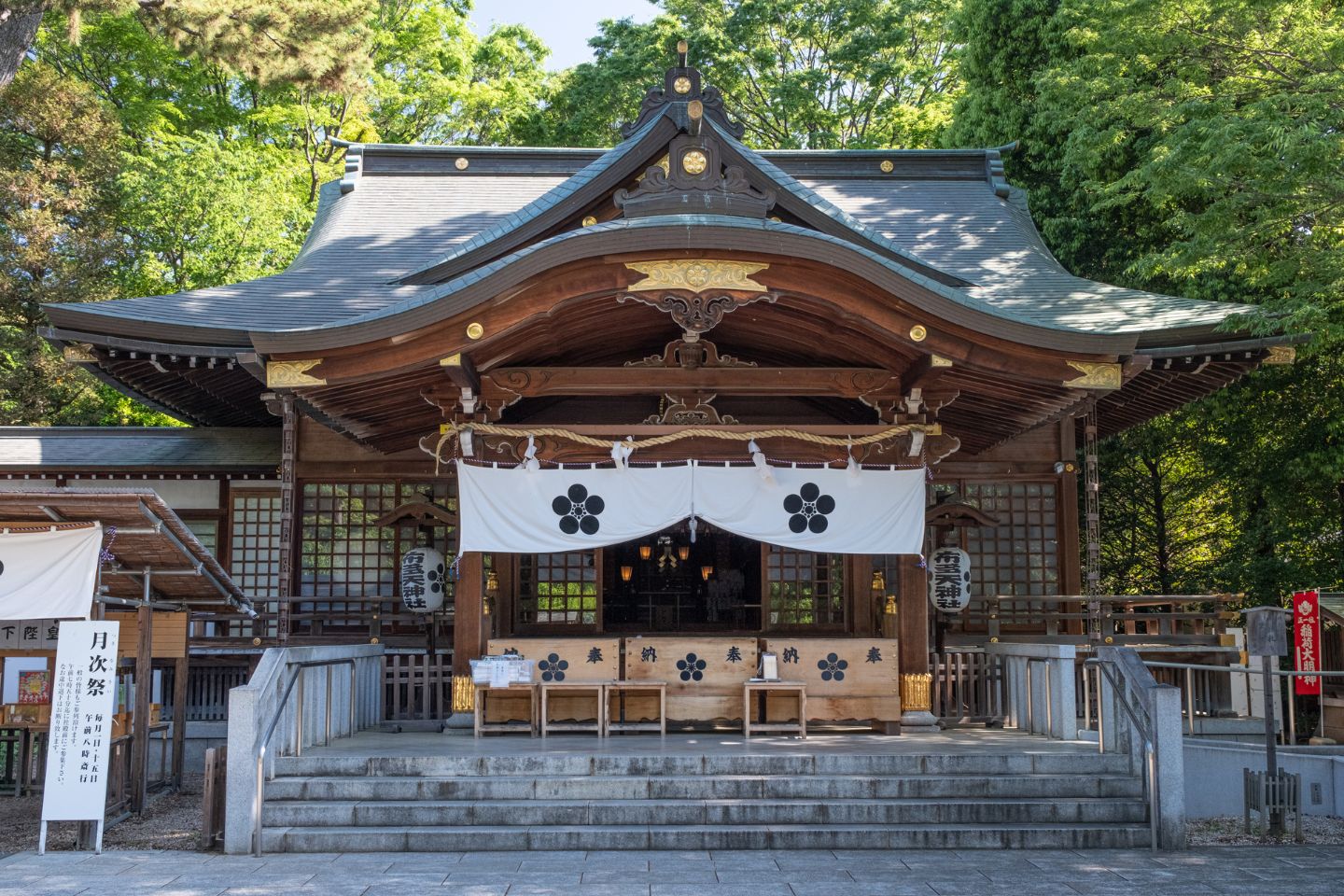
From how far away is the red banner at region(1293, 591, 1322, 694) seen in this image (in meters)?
12.5

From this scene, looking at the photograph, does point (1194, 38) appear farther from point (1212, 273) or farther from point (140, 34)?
point (140, 34)

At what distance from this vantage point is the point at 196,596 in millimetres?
10125

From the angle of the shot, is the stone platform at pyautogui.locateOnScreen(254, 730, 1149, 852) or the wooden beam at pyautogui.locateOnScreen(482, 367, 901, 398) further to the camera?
the wooden beam at pyautogui.locateOnScreen(482, 367, 901, 398)

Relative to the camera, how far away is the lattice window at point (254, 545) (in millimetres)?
14781

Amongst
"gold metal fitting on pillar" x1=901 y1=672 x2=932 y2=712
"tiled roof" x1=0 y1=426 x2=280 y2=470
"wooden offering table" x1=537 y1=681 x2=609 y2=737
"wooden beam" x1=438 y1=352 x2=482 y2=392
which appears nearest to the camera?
"wooden beam" x1=438 y1=352 x2=482 y2=392

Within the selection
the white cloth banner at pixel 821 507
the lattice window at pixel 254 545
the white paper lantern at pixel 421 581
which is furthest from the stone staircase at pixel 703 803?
the lattice window at pixel 254 545

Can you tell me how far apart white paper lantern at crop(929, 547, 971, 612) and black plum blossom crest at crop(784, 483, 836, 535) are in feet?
6.32

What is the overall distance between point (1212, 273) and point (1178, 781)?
10.5 m

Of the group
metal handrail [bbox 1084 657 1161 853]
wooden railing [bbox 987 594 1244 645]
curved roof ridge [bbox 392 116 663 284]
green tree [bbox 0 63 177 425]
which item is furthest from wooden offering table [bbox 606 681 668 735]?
green tree [bbox 0 63 177 425]

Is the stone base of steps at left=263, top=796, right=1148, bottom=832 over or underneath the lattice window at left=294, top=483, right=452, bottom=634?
underneath

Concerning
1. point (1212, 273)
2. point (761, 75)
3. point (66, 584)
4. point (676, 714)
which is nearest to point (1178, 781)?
point (676, 714)

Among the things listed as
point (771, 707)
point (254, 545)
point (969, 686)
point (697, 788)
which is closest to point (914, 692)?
point (969, 686)

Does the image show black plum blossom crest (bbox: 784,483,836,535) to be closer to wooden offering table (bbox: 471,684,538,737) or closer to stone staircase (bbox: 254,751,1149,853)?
stone staircase (bbox: 254,751,1149,853)

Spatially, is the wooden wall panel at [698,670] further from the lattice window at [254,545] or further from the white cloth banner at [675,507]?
the lattice window at [254,545]
